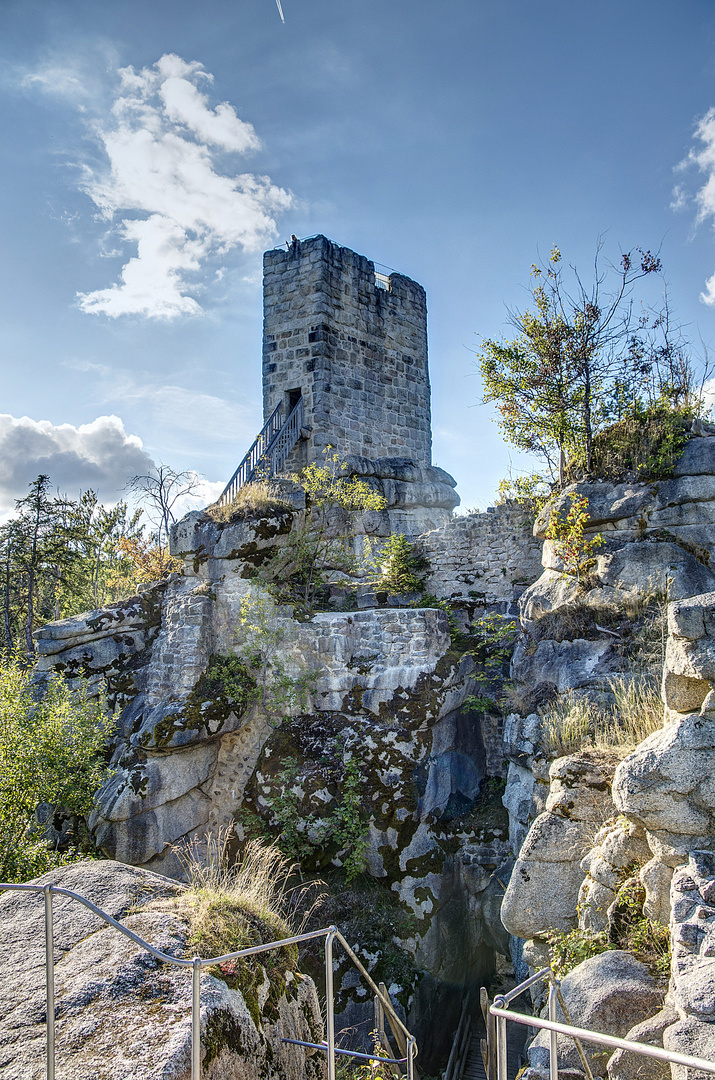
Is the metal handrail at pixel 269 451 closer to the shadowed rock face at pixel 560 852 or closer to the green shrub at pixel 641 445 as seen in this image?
the green shrub at pixel 641 445

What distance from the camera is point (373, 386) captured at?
53.3 ft

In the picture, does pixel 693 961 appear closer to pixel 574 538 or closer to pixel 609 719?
pixel 609 719

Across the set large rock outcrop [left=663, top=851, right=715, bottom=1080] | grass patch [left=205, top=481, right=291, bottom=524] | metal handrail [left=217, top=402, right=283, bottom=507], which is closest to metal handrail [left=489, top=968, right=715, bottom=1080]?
large rock outcrop [left=663, top=851, right=715, bottom=1080]

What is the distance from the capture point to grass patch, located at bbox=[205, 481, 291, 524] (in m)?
11.4

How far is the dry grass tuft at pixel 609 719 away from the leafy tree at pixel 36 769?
5422 millimetres

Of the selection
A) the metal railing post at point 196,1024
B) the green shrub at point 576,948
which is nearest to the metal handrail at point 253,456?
the green shrub at point 576,948

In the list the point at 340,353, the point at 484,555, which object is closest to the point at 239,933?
the point at 484,555

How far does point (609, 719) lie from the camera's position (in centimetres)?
705

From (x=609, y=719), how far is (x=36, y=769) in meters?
6.44

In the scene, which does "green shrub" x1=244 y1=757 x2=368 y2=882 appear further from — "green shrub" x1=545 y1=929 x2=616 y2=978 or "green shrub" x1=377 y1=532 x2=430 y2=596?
"green shrub" x1=545 y1=929 x2=616 y2=978

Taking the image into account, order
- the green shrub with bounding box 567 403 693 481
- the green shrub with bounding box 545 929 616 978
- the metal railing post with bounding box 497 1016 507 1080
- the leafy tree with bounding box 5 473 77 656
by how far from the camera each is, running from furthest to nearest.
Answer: the leafy tree with bounding box 5 473 77 656
the green shrub with bounding box 567 403 693 481
the green shrub with bounding box 545 929 616 978
the metal railing post with bounding box 497 1016 507 1080

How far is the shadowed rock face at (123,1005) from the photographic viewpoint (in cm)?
312

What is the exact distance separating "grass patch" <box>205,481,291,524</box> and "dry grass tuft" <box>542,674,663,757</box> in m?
5.77

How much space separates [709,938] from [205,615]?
328 inches
